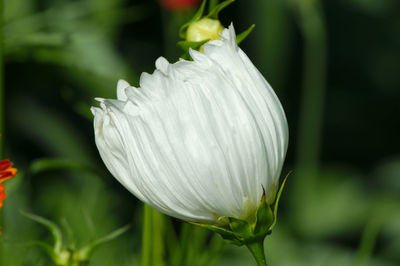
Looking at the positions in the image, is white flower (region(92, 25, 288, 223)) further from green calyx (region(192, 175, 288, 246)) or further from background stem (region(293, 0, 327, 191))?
background stem (region(293, 0, 327, 191))

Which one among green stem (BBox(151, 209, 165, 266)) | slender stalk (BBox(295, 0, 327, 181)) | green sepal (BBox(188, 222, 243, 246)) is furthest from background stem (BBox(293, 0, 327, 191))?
green sepal (BBox(188, 222, 243, 246))

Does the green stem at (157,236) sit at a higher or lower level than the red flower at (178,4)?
lower

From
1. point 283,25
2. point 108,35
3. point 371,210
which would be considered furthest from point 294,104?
point 108,35

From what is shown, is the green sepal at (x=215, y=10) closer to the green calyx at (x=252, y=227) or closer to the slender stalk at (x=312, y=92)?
the green calyx at (x=252, y=227)

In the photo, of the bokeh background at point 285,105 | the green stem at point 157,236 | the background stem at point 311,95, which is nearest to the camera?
the green stem at point 157,236

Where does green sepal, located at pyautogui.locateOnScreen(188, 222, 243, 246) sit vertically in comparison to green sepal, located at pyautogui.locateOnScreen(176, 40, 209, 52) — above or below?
below

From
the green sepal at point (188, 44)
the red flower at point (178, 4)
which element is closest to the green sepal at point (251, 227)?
the green sepal at point (188, 44)

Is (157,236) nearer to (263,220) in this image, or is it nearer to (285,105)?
(263,220)

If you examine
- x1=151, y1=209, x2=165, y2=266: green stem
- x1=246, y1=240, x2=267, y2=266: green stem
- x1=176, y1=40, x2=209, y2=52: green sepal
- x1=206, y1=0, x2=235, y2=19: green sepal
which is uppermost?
x1=206, y1=0, x2=235, y2=19: green sepal

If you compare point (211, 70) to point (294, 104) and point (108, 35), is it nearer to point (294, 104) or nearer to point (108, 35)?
point (108, 35)
